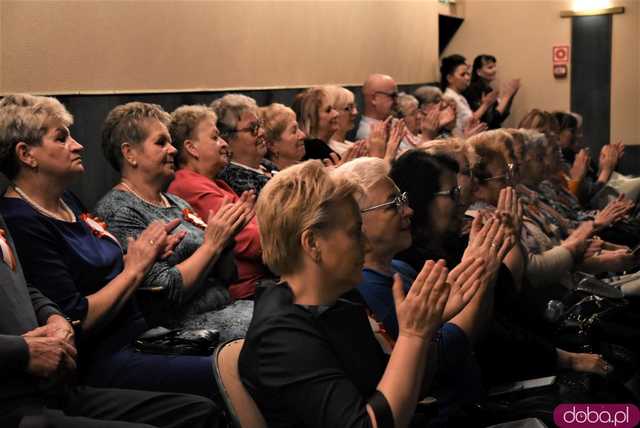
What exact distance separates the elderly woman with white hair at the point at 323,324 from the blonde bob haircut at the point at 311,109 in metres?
3.38

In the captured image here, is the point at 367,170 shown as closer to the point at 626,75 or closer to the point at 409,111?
the point at 409,111

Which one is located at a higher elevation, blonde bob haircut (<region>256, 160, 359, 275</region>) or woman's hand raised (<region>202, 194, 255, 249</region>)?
blonde bob haircut (<region>256, 160, 359, 275</region>)

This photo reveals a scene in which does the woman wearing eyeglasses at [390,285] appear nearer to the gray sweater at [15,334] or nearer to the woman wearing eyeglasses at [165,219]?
the woman wearing eyeglasses at [165,219]

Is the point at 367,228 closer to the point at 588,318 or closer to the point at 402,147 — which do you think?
the point at 588,318

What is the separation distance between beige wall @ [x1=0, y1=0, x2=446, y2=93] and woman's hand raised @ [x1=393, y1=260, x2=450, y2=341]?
2315mm

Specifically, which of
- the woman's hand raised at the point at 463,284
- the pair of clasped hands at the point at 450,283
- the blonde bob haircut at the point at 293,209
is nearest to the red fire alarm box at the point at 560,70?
the pair of clasped hands at the point at 450,283

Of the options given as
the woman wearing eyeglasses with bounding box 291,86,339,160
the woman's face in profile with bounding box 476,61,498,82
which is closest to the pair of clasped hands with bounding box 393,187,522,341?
the woman wearing eyeglasses with bounding box 291,86,339,160

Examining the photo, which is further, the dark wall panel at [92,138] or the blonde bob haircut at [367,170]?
the dark wall panel at [92,138]

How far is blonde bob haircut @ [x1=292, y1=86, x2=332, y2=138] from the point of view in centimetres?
551

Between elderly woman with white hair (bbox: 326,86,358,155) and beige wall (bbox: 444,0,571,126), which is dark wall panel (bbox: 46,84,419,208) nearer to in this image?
elderly woman with white hair (bbox: 326,86,358,155)

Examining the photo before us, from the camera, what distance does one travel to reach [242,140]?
4367 millimetres

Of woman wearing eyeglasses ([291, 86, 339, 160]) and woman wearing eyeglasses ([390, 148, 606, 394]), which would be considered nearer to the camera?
woman wearing eyeglasses ([390, 148, 606, 394])

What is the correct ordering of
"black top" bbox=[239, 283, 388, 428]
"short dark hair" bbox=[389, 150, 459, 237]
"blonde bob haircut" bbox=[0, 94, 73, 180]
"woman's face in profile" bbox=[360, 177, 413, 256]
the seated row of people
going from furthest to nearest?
"short dark hair" bbox=[389, 150, 459, 237]
"blonde bob haircut" bbox=[0, 94, 73, 180]
"woman's face in profile" bbox=[360, 177, 413, 256]
the seated row of people
"black top" bbox=[239, 283, 388, 428]

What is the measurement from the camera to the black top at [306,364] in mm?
1896
